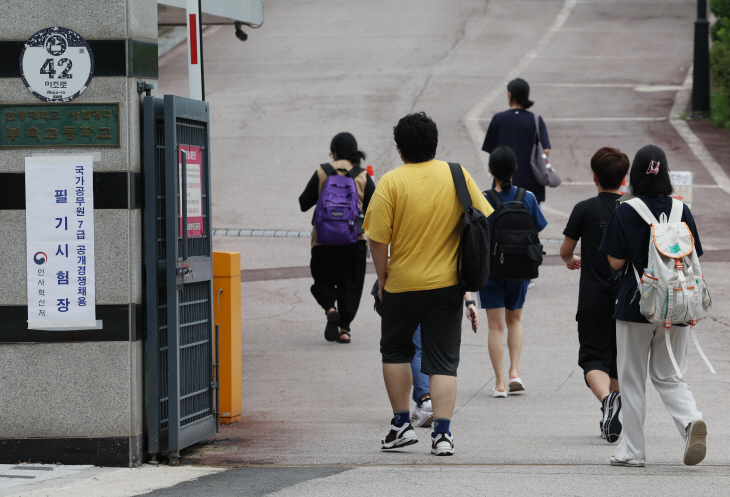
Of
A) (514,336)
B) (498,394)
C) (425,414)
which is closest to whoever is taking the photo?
(425,414)

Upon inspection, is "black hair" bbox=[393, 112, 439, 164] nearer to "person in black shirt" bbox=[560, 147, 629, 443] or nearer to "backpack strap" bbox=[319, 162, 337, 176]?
"person in black shirt" bbox=[560, 147, 629, 443]

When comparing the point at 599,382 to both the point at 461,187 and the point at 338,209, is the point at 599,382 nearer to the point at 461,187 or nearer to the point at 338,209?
the point at 461,187

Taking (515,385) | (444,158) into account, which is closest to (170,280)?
(515,385)

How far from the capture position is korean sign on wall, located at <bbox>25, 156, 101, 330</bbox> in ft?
18.7

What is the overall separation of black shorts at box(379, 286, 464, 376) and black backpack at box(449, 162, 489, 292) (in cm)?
11

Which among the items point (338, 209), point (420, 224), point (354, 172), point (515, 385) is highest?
point (354, 172)

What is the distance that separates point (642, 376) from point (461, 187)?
4.61 ft

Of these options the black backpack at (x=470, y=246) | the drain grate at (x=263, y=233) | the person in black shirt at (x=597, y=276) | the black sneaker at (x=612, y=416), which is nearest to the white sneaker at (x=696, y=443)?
the black sneaker at (x=612, y=416)

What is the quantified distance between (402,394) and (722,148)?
14811 mm

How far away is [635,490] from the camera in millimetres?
5070

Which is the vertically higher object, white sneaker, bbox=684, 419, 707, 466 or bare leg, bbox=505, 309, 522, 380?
bare leg, bbox=505, 309, 522, 380

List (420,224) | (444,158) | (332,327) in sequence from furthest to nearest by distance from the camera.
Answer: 1. (444,158)
2. (332,327)
3. (420,224)

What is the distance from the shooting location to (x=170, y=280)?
577 centimetres

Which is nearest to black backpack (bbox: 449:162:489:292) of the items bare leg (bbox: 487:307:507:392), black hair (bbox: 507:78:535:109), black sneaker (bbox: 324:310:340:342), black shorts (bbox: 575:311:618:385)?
black shorts (bbox: 575:311:618:385)
